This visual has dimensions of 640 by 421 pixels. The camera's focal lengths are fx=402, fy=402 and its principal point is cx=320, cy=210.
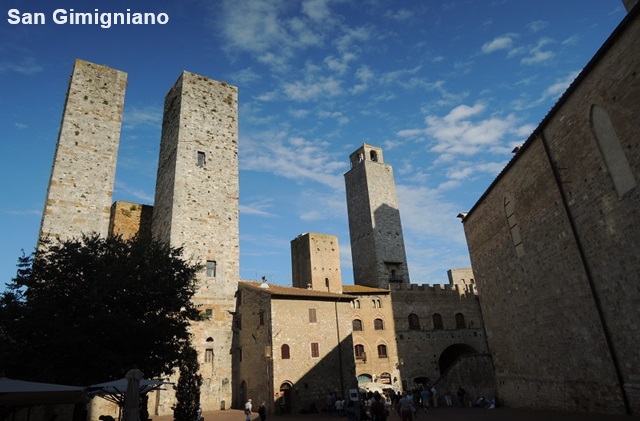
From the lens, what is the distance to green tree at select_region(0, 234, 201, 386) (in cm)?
1232

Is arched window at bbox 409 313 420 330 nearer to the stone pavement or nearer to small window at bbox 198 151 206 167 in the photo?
the stone pavement

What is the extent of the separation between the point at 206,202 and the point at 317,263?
12.8m

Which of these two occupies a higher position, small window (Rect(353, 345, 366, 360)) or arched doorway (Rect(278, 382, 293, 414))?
small window (Rect(353, 345, 366, 360))

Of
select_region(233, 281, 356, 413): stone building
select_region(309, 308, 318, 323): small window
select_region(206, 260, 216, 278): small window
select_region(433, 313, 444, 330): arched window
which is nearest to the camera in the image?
select_region(233, 281, 356, 413): stone building

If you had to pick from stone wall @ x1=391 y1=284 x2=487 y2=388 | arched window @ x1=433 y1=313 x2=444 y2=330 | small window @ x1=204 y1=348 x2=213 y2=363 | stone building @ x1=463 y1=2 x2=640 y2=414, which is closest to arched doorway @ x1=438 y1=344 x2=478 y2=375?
stone wall @ x1=391 y1=284 x2=487 y2=388

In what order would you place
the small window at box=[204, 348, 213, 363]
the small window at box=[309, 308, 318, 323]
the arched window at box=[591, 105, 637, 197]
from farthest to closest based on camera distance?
the small window at box=[309, 308, 318, 323] < the small window at box=[204, 348, 213, 363] < the arched window at box=[591, 105, 637, 197]

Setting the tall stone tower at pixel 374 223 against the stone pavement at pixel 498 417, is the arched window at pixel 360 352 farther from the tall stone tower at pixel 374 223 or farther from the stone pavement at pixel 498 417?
the stone pavement at pixel 498 417

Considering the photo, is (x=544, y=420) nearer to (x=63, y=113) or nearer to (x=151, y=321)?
(x=151, y=321)

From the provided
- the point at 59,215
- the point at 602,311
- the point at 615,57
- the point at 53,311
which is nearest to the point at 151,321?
the point at 53,311

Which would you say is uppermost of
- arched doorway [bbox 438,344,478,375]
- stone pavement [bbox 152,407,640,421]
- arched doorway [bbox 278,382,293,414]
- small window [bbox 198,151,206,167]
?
small window [bbox 198,151,206,167]

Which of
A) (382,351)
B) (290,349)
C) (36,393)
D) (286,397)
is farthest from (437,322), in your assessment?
(36,393)

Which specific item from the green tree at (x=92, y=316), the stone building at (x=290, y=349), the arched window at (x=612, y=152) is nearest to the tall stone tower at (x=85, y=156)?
the green tree at (x=92, y=316)

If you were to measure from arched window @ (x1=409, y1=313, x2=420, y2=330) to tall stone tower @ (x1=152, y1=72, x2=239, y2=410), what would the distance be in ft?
52.1

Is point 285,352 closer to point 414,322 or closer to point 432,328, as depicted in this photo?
point 414,322
